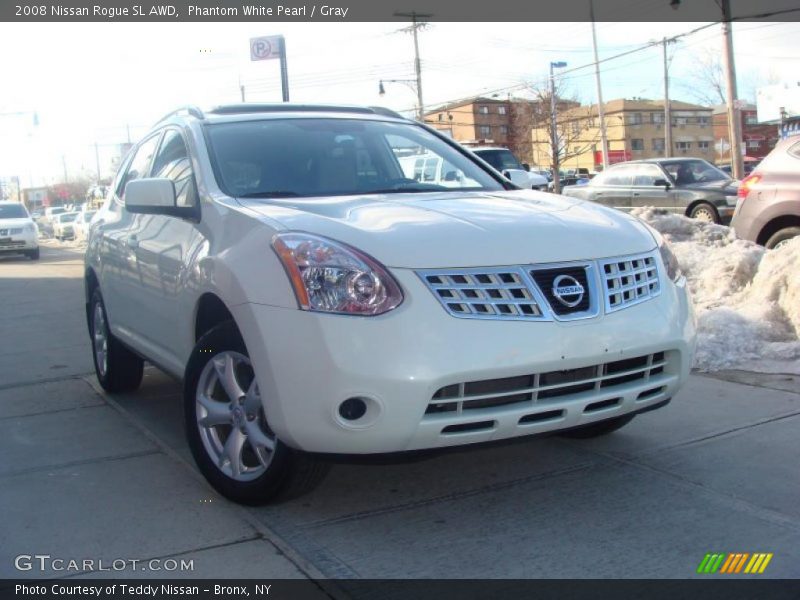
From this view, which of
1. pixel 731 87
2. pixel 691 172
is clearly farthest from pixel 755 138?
pixel 691 172

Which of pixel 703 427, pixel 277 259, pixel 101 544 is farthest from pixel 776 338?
pixel 101 544

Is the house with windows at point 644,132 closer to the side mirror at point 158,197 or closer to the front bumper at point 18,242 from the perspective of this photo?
the front bumper at point 18,242

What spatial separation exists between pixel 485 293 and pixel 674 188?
15.8 m

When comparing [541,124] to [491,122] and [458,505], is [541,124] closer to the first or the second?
[491,122]

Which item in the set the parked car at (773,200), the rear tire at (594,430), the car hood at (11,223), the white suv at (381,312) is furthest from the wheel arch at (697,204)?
the car hood at (11,223)

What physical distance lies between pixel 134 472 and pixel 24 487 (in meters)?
0.50

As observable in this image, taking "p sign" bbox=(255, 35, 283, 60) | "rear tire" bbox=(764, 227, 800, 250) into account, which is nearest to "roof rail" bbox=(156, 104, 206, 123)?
"rear tire" bbox=(764, 227, 800, 250)

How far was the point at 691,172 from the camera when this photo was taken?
18.2m

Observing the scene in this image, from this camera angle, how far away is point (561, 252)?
3.39m

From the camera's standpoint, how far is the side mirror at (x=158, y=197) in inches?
162

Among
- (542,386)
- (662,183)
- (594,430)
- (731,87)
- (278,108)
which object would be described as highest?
(731,87)

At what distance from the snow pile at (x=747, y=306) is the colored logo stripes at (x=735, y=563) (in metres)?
2.87

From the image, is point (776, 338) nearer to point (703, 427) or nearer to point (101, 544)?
point (703, 427)

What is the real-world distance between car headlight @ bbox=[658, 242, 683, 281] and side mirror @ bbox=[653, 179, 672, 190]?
14.8 metres
